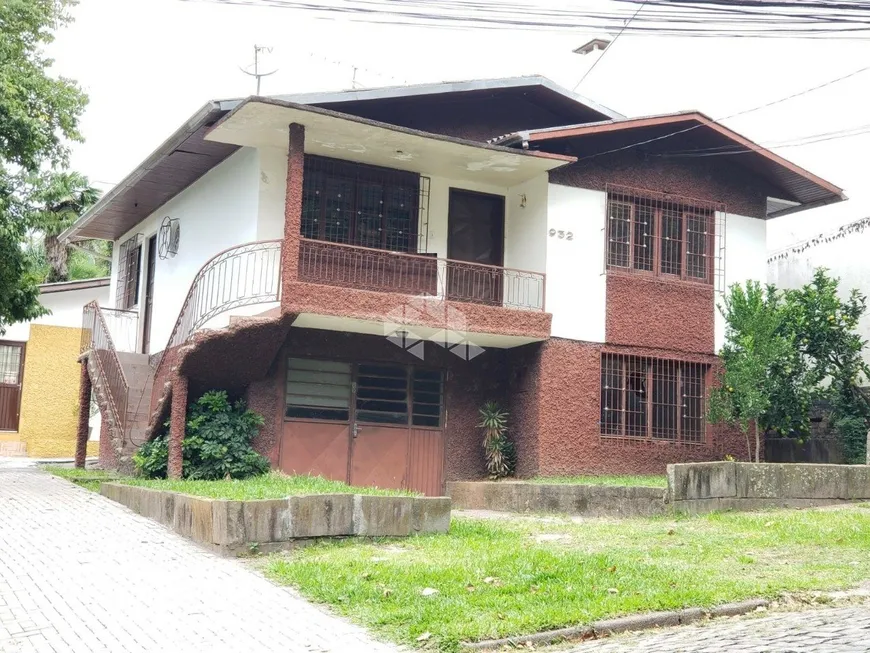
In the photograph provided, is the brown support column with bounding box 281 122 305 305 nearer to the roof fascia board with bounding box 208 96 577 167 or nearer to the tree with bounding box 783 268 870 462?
the roof fascia board with bounding box 208 96 577 167

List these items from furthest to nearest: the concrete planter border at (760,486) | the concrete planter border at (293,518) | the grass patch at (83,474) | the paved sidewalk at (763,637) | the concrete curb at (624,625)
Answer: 1. the grass patch at (83,474)
2. the concrete planter border at (760,486)
3. the concrete planter border at (293,518)
4. the concrete curb at (624,625)
5. the paved sidewalk at (763,637)

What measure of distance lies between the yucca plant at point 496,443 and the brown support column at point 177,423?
15.1 ft

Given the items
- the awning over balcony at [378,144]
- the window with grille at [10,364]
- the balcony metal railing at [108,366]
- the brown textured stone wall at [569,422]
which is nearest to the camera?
the awning over balcony at [378,144]

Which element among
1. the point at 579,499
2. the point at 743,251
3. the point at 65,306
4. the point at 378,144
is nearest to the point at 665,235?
the point at 743,251

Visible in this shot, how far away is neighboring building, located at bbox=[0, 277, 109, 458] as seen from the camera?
25397 millimetres

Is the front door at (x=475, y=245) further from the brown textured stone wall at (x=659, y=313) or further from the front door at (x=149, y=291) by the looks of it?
the front door at (x=149, y=291)

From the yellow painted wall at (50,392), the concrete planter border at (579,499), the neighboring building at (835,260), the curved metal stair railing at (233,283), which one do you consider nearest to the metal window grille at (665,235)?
the neighboring building at (835,260)

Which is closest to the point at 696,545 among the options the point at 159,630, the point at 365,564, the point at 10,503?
the point at 365,564

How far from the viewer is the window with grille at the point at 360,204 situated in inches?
604

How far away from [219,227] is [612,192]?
6149mm

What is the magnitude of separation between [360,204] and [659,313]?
4.98 metres

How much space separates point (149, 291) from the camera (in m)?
19.5

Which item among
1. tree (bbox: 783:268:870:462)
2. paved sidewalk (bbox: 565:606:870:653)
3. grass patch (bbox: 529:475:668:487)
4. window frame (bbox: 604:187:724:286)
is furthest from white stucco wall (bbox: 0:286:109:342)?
paved sidewalk (bbox: 565:606:870:653)

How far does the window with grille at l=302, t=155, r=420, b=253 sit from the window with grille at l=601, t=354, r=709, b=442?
373 cm
